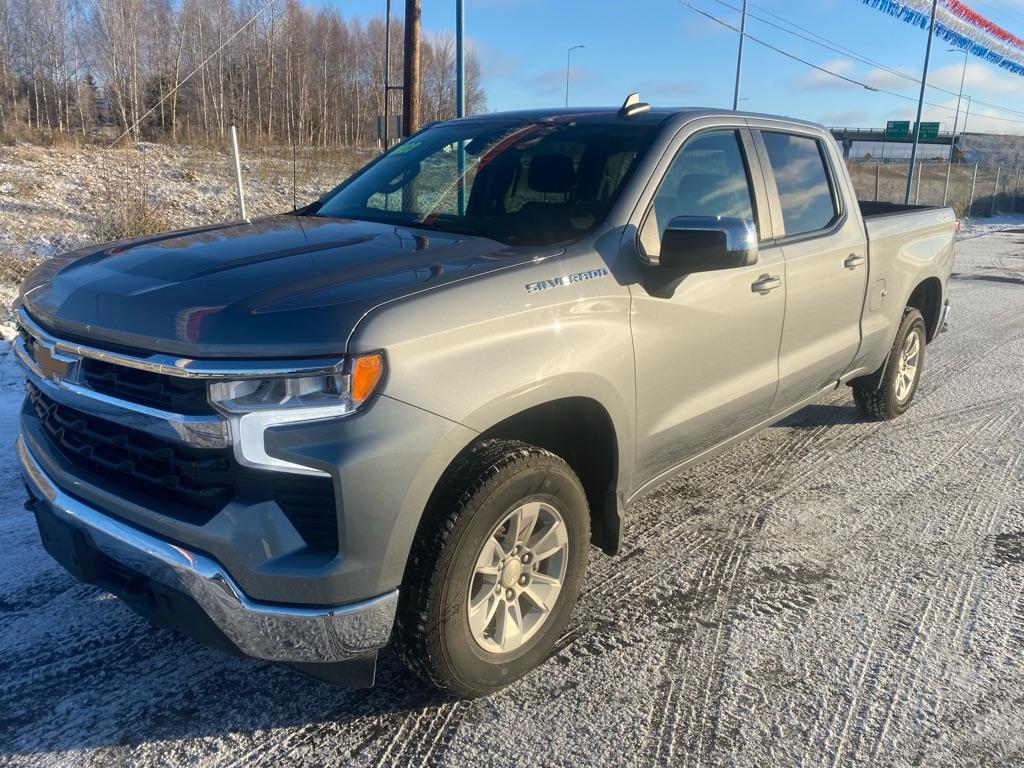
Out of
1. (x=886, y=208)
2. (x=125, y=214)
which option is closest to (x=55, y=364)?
(x=886, y=208)

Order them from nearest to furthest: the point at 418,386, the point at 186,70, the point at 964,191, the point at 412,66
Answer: the point at 418,386 → the point at 412,66 → the point at 964,191 → the point at 186,70

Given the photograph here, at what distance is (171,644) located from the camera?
2.90 metres

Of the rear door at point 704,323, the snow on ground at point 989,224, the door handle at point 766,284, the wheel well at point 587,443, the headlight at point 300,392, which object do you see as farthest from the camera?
the snow on ground at point 989,224

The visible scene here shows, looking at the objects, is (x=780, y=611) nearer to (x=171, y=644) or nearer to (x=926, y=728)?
(x=926, y=728)

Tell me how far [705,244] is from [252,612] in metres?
1.92

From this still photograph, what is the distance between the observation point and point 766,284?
3.58 meters

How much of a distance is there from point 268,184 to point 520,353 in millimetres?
21498

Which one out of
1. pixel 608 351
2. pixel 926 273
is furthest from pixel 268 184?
pixel 608 351

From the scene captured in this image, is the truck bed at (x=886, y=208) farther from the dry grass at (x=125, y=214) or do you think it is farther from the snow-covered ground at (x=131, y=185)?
the snow-covered ground at (x=131, y=185)

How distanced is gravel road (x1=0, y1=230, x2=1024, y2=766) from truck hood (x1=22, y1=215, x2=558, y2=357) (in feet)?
4.03

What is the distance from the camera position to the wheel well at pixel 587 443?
2.74 m

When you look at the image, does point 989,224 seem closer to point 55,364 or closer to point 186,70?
point 55,364

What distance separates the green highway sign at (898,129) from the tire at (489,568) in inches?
3211

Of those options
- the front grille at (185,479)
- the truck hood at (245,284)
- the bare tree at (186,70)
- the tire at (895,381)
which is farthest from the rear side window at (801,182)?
the bare tree at (186,70)
